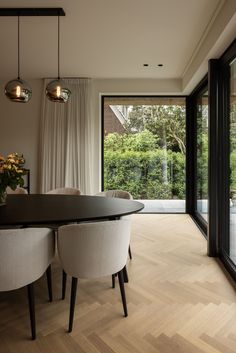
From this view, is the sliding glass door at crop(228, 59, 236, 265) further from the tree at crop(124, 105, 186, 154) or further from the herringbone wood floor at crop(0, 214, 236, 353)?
the tree at crop(124, 105, 186, 154)

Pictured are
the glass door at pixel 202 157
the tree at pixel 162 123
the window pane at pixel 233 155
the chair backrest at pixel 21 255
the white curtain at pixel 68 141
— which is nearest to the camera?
the chair backrest at pixel 21 255

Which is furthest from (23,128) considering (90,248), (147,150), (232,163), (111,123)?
(90,248)

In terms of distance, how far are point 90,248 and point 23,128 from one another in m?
4.11

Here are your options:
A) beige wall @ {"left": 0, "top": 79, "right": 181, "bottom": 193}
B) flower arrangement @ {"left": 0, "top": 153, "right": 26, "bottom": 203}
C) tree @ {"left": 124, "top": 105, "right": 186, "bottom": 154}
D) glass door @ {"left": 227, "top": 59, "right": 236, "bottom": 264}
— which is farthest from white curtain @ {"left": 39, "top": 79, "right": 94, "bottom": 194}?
glass door @ {"left": 227, "top": 59, "right": 236, "bottom": 264}

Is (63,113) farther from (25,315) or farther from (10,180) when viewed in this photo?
(25,315)

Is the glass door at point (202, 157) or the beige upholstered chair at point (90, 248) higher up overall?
the glass door at point (202, 157)

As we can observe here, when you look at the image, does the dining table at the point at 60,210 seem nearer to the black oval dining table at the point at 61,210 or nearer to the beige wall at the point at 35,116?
the black oval dining table at the point at 61,210

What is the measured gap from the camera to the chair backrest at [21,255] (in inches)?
67.7

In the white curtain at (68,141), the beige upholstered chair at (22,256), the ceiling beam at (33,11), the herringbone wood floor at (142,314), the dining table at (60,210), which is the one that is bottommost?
the herringbone wood floor at (142,314)

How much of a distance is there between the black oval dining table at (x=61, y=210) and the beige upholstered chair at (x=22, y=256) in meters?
0.12

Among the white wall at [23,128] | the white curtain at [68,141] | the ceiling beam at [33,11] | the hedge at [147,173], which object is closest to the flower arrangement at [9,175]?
the ceiling beam at [33,11]

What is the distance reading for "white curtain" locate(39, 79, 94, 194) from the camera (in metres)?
5.18

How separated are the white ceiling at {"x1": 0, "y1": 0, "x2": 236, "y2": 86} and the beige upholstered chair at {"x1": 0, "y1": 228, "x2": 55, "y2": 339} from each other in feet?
7.61

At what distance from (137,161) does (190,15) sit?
319 cm
